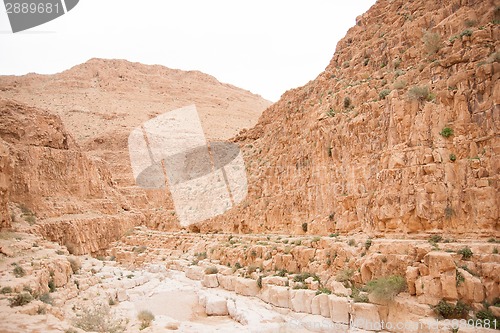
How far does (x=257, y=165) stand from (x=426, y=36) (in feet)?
42.1

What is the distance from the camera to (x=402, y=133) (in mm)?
12078

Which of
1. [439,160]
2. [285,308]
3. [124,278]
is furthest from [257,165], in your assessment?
[439,160]

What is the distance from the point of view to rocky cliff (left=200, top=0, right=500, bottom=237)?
10242 millimetres

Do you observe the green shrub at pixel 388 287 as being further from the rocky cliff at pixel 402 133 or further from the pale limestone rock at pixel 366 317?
the rocky cliff at pixel 402 133

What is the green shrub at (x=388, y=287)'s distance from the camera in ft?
31.6

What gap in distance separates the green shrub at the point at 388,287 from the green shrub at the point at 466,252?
1.62 m

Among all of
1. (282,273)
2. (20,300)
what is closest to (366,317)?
(282,273)

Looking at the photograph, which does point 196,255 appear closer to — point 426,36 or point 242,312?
point 242,312

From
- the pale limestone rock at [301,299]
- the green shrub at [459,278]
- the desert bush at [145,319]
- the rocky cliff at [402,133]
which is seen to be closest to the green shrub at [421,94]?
the rocky cliff at [402,133]

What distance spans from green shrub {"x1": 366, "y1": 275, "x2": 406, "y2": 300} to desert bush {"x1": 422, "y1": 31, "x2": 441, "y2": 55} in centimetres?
770

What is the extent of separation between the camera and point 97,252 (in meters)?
26.3

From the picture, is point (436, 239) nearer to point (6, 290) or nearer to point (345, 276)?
point (345, 276)

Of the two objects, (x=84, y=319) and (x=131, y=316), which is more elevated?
(x=84, y=319)

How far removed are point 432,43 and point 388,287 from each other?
8303 millimetres
